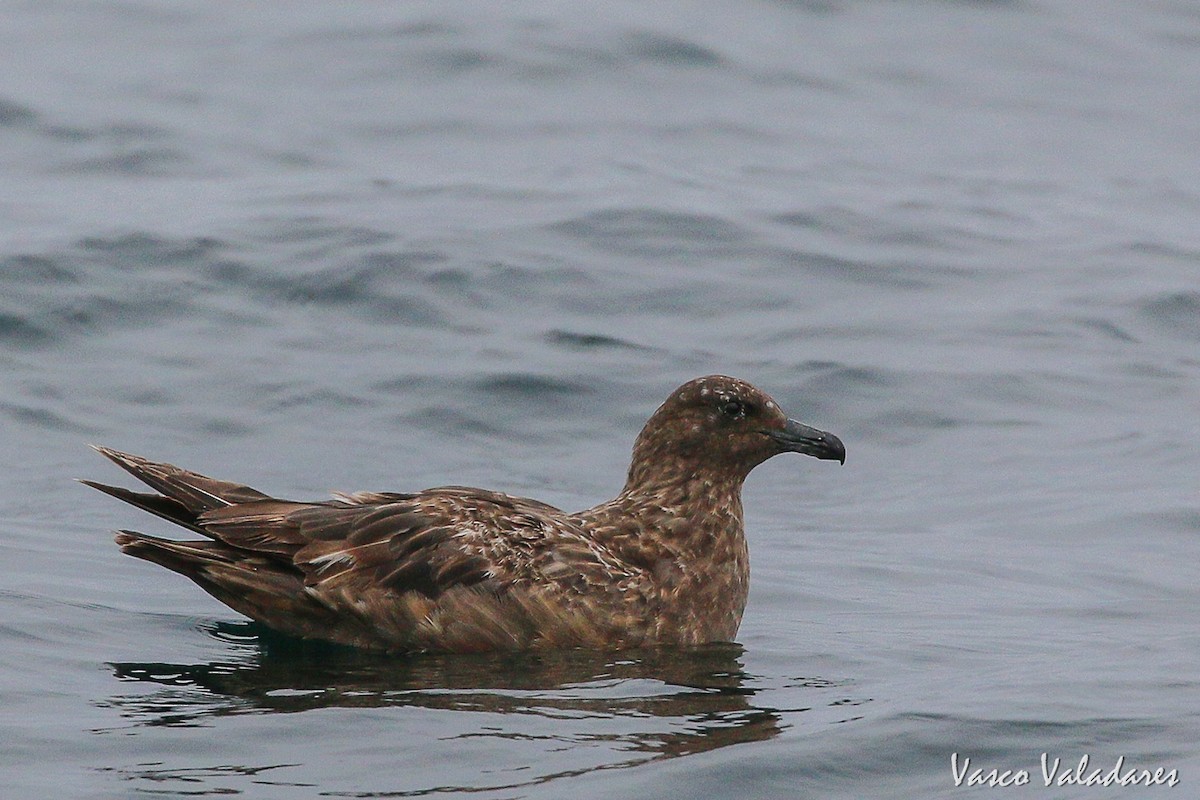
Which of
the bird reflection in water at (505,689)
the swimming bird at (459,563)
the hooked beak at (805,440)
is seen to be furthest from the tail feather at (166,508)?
the hooked beak at (805,440)

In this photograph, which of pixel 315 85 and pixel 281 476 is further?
pixel 315 85

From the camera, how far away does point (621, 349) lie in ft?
46.4

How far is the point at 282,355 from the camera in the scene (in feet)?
44.8

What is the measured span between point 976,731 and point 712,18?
1814 centimetres

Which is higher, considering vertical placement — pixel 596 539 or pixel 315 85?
pixel 315 85

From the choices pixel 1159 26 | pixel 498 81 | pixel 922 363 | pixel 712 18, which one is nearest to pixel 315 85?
pixel 498 81

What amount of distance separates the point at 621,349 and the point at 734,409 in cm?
540

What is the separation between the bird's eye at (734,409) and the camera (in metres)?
8.77

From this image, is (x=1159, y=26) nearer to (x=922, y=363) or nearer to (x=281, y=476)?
(x=922, y=363)

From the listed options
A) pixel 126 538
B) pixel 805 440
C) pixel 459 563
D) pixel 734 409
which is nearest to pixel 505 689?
pixel 459 563

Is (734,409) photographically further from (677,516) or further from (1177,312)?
(1177,312)

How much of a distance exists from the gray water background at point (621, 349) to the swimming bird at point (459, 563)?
19 centimetres

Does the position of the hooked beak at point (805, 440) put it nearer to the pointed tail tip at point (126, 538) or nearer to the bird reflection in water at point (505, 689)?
the bird reflection in water at point (505, 689)

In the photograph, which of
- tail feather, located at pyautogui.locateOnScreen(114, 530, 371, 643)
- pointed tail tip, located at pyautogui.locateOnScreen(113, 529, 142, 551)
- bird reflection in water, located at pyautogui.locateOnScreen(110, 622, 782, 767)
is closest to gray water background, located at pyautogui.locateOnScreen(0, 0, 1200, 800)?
bird reflection in water, located at pyautogui.locateOnScreen(110, 622, 782, 767)
